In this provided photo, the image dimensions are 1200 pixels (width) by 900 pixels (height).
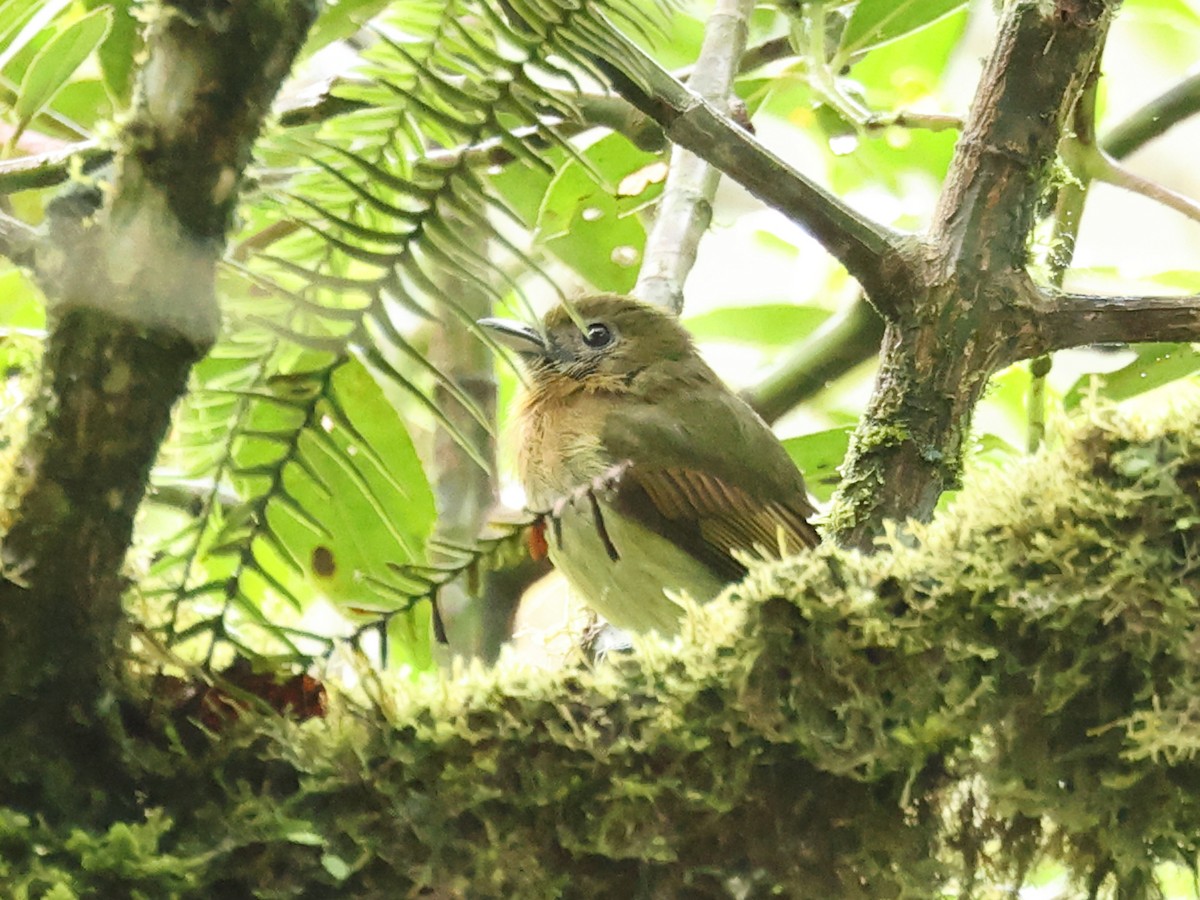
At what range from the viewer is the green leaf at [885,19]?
1.87m

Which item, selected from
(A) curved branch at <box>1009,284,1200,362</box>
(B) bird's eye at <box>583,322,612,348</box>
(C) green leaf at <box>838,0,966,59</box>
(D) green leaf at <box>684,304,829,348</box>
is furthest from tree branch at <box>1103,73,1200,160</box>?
(B) bird's eye at <box>583,322,612,348</box>

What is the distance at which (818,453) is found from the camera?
2.03 m

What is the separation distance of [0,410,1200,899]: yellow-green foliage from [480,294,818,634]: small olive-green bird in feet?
2.29

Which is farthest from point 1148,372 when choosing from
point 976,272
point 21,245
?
point 21,245

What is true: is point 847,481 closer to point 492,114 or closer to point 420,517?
point 420,517

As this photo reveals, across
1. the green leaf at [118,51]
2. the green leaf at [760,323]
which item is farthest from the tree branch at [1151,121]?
the green leaf at [118,51]

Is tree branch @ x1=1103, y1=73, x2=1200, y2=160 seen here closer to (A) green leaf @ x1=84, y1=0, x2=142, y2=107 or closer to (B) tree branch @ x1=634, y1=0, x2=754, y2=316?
(B) tree branch @ x1=634, y1=0, x2=754, y2=316

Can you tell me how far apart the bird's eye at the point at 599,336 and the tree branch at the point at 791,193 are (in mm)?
819

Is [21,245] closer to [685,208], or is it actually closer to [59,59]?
[59,59]

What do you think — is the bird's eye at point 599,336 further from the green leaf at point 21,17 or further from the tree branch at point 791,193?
the green leaf at point 21,17

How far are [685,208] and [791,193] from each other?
72 cm

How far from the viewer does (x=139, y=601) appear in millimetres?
860

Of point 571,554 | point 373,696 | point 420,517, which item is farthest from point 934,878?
point 571,554

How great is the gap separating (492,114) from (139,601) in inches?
17.2
